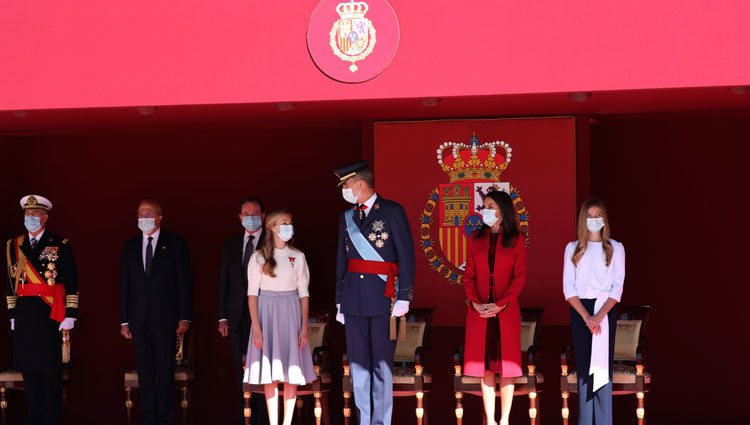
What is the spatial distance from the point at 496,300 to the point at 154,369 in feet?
8.61

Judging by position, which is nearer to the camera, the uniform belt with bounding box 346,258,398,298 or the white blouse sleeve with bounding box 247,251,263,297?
the uniform belt with bounding box 346,258,398,298

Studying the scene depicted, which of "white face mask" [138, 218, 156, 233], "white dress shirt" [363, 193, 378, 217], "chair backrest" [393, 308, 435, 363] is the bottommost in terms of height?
"chair backrest" [393, 308, 435, 363]

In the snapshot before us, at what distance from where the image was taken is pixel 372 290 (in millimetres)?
7613

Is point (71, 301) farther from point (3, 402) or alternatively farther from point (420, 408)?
point (420, 408)

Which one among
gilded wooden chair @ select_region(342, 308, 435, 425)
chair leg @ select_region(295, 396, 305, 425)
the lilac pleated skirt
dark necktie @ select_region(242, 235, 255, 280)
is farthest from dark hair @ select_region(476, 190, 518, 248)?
chair leg @ select_region(295, 396, 305, 425)

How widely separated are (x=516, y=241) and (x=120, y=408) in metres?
3.89

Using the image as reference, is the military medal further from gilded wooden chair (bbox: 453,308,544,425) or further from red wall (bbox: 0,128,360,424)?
red wall (bbox: 0,128,360,424)

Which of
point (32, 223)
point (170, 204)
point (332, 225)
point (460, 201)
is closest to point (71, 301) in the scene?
point (32, 223)

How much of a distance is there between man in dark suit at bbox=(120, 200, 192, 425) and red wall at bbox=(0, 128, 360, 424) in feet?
2.61

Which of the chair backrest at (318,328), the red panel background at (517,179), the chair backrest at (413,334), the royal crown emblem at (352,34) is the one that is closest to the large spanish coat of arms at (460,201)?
the red panel background at (517,179)

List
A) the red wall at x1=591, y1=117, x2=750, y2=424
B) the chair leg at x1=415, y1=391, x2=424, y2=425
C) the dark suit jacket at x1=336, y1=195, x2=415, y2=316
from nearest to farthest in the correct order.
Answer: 1. the dark suit jacket at x1=336, y1=195, x2=415, y2=316
2. the chair leg at x1=415, y1=391, x2=424, y2=425
3. the red wall at x1=591, y1=117, x2=750, y2=424

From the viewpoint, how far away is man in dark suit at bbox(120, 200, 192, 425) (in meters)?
8.68

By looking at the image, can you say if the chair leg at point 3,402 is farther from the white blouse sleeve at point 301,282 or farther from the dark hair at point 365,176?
the dark hair at point 365,176

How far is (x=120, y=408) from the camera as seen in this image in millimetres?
9812
